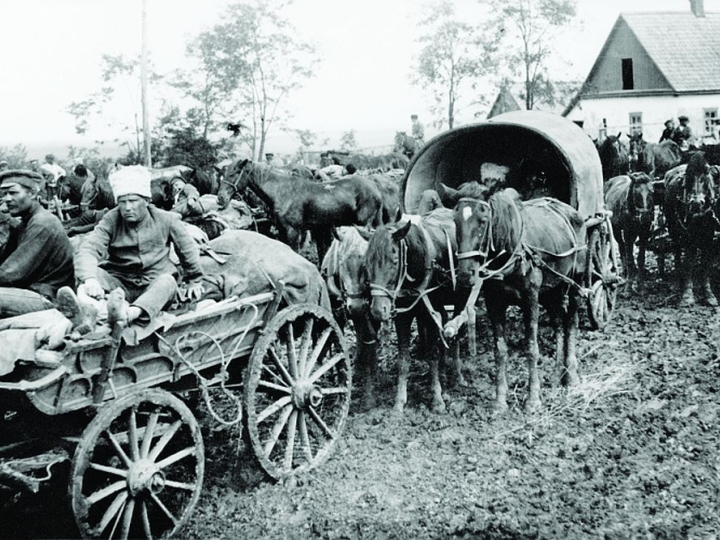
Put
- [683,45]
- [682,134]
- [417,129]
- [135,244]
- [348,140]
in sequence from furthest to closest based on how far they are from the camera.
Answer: [348,140], [417,129], [682,134], [683,45], [135,244]

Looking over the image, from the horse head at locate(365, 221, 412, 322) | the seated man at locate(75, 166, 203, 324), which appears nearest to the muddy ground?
the horse head at locate(365, 221, 412, 322)

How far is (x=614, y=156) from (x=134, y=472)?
13636 millimetres

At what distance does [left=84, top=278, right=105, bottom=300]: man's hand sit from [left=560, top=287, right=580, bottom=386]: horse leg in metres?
5.13

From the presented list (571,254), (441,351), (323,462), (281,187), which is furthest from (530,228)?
(281,187)

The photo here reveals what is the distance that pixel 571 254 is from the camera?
7.85 metres

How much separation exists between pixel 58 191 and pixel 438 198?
1114 cm

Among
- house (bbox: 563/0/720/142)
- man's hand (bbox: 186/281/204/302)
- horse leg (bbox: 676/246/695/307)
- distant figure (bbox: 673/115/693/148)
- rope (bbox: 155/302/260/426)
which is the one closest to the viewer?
rope (bbox: 155/302/260/426)

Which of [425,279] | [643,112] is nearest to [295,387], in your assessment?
[425,279]

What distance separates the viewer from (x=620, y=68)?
27547mm

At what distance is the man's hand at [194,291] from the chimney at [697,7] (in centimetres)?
660

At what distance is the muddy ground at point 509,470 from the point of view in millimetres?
4930

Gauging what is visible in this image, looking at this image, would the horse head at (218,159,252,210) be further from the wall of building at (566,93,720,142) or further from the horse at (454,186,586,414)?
the wall of building at (566,93,720,142)

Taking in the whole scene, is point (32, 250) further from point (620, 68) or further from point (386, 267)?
point (620, 68)

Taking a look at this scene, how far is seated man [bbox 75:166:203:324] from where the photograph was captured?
5.04 meters
